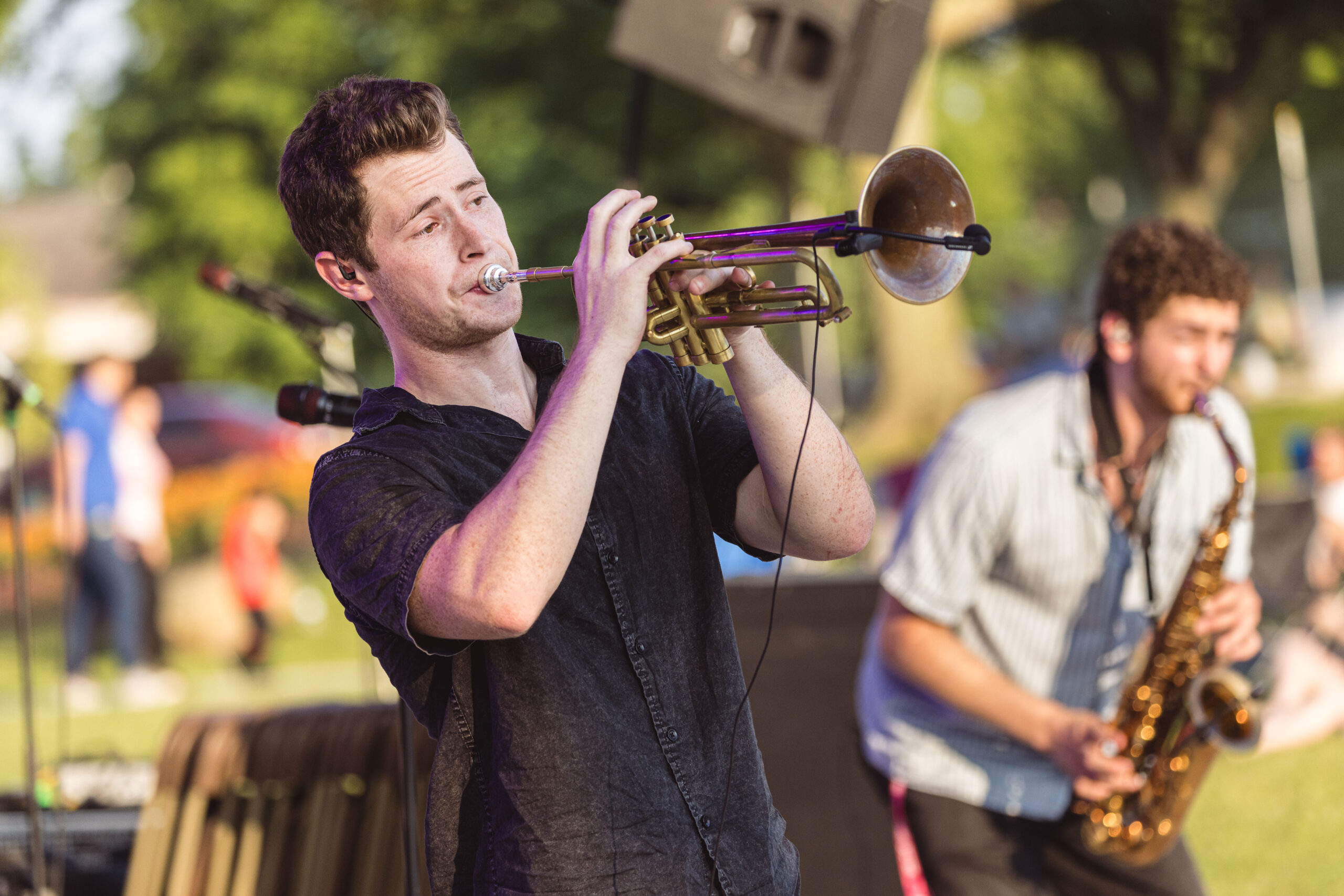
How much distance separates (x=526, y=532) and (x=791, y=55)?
3672mm

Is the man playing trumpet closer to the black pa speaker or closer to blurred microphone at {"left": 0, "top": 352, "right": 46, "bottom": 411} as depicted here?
blurred microphone at {"left": 0, "top": 352, "right": 46, "bottom": 411}

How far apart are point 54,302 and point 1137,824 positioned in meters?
35.0

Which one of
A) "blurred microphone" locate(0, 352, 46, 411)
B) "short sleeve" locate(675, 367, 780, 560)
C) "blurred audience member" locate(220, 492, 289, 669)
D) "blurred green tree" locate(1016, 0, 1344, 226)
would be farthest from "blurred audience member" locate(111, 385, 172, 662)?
"blurred green tree" locate(1016, 0, 1344, 226)

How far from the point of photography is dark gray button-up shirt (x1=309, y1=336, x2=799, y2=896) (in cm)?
171

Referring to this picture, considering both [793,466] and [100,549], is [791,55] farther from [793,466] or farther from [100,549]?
[100,549]

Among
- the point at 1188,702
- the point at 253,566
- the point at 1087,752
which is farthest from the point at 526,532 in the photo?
the point at 253,566

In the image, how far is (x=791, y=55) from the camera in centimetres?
481

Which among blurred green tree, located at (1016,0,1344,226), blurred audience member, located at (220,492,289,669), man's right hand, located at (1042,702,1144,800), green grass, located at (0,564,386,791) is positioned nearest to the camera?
man's right hand, located at (1042,702,1144,800)

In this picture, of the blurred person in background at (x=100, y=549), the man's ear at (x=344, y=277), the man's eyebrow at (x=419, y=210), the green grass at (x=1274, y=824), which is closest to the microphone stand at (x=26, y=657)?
the man's ear at (x=344, y=277)

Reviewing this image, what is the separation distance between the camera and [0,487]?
44.6 ft

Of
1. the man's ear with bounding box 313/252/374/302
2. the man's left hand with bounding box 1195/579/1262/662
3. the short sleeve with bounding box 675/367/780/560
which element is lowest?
the man's left hand with bounding box 1195/579/1262/662

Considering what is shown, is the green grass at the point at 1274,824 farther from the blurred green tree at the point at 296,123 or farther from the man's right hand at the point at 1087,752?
the blurred green tree at the point at 296,123

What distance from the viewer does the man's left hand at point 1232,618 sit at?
3.35 metres

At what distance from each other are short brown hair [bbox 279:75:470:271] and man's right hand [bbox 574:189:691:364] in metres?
0.33
